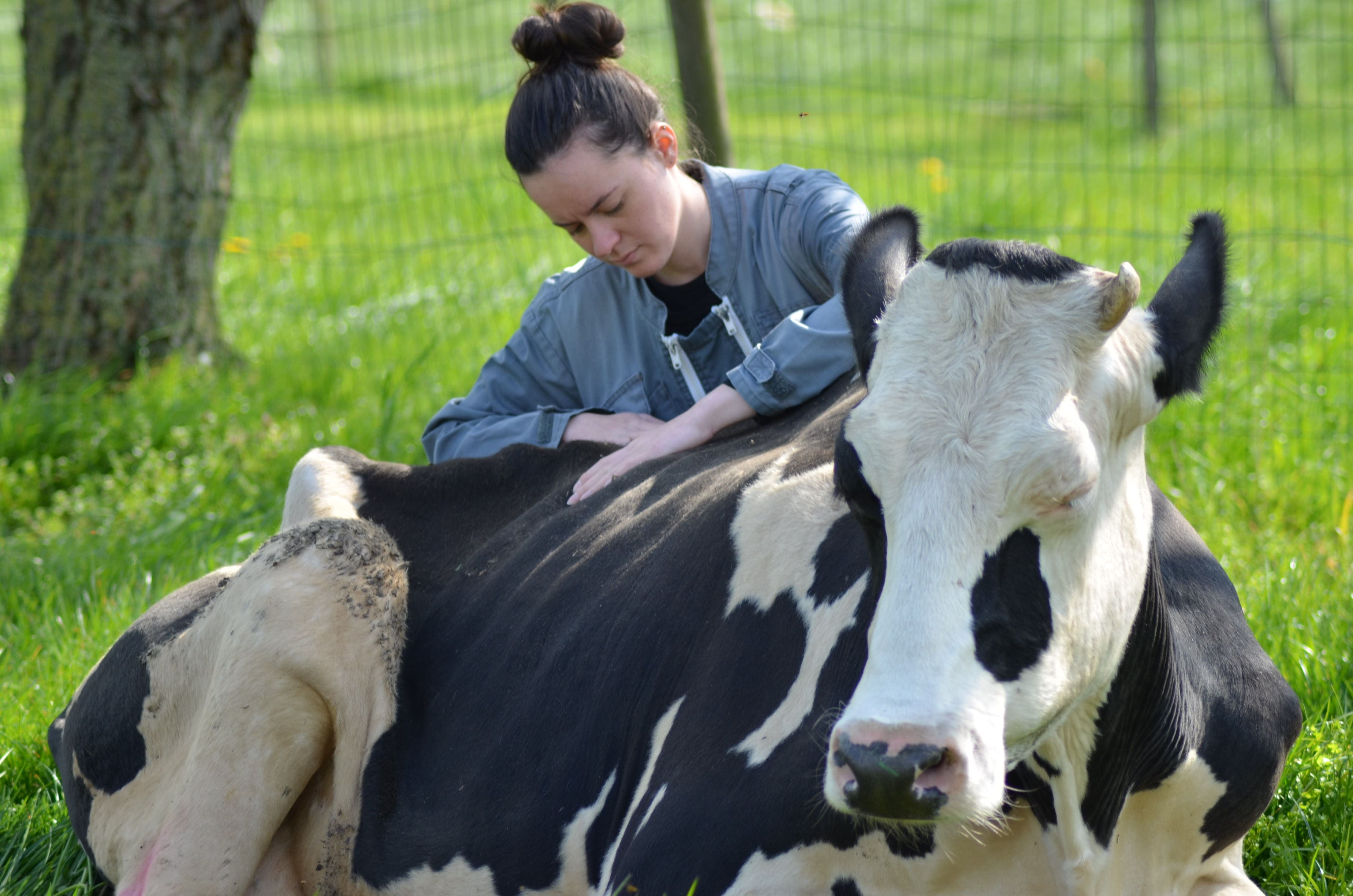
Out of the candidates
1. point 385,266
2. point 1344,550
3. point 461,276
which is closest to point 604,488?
point 1344,550

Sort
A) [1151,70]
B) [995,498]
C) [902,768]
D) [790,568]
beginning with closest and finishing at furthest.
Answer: [902,768] → [995,498] → [790,568] → [1151,70]

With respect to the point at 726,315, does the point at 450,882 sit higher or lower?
lower

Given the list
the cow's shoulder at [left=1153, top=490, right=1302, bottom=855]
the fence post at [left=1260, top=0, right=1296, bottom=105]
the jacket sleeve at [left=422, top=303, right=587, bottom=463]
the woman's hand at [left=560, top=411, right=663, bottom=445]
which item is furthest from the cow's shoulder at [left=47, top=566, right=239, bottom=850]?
the fence post at [left=1260, top=0, right=1296, bottom=105]

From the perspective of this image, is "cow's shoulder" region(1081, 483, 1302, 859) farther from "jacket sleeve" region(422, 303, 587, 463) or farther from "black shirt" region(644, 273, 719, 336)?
"jacket sleeve" region(422, 303, 587, 463)

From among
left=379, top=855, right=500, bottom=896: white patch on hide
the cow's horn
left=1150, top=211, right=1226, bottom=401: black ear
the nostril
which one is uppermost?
the cow's horn

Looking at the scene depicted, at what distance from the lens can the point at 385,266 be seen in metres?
7.84

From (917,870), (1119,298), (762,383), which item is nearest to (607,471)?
(762,383)

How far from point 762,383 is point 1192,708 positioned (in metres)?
1.28

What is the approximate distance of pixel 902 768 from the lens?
1.80m

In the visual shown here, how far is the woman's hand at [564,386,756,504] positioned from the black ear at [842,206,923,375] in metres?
0.87

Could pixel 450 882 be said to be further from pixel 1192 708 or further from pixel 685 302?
pixel 685 302

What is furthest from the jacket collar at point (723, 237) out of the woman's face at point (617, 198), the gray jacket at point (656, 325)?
the woman's face at point (617, 198)

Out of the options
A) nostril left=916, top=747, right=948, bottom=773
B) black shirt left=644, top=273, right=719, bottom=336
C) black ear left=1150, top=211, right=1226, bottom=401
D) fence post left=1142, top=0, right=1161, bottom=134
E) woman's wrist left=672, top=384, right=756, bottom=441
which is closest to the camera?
nostril left=916, top=747, right=948, bottom=773

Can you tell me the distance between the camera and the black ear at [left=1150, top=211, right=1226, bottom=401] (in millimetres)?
2117
